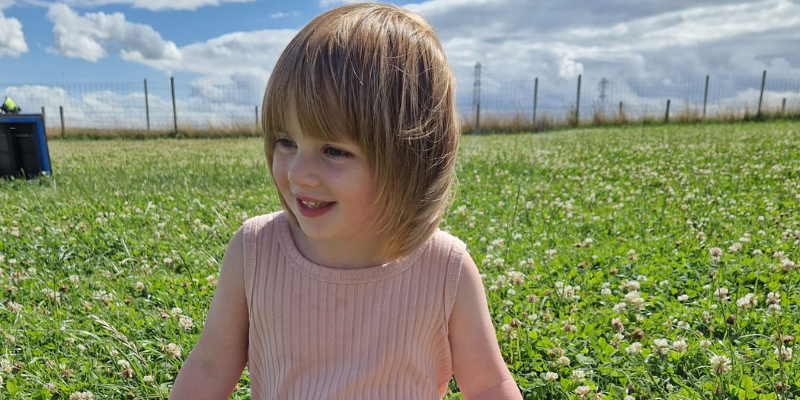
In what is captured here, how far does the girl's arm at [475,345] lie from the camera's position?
1.54 m

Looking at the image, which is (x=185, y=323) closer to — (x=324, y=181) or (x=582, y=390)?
(x=324, y=181)

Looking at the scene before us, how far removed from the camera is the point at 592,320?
2602 mm

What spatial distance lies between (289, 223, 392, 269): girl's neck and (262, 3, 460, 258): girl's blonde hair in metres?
0.06

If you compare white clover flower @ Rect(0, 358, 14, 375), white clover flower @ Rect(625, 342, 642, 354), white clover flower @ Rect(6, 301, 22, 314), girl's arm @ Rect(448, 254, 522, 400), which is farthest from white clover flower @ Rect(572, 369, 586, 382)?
white clover flower @ Rect(6, 301, 22, 314)

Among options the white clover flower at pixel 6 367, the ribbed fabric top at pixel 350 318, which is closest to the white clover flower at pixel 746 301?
the ribbed fabric top at pixel 350 318

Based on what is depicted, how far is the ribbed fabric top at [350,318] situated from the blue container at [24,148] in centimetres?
729

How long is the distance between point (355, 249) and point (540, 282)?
6.02ft

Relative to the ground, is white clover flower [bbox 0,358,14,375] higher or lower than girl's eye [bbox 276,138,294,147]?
lower

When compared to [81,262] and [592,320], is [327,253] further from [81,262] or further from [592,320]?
→ [81,262]

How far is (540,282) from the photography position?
3.09 metres

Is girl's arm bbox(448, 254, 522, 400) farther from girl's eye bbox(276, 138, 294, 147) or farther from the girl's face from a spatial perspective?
girl's eye bbox(276, 138, 294, 147)

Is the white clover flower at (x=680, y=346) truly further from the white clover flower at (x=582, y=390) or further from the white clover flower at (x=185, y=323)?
the white clover flower at (x=185, y=323)

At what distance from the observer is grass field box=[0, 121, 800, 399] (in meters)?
2.18

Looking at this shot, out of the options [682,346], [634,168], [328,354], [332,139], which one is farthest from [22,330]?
[634,168]
